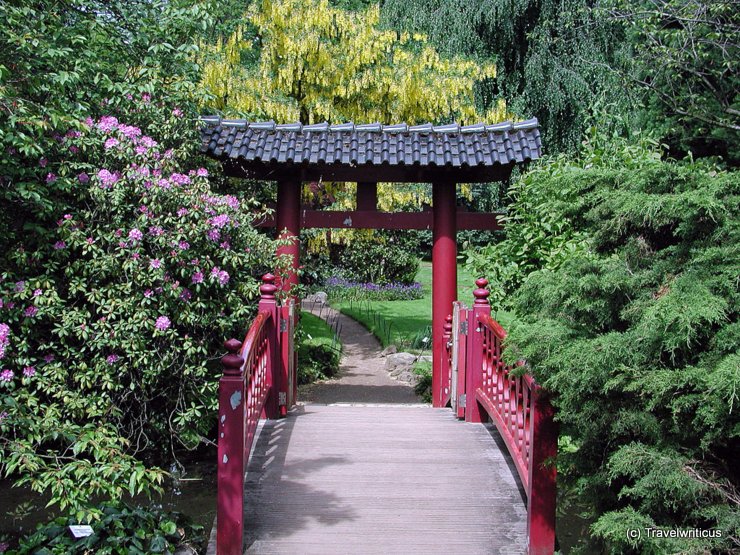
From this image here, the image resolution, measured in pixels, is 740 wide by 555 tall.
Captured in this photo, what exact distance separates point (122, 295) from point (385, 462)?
2191mm

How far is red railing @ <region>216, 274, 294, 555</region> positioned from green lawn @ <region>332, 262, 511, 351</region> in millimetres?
6077

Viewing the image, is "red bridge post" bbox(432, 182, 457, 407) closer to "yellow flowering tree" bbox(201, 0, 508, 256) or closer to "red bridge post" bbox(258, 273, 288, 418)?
"red bridge post" bbox(258, 273, 288, 418)

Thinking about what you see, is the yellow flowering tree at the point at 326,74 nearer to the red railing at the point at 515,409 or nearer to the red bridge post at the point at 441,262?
the red bridge post at the point at 441,262

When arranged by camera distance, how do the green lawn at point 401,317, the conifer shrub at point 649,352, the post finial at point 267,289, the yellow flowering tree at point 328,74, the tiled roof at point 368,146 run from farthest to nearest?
the green lawn at point 401,317 → the yellow flowering tree at point 328,74 → the tiled roof at point 368,146 → the post finial at point 267,289 → the conifer shrub at point 649,352

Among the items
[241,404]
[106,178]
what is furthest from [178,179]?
[241,404]

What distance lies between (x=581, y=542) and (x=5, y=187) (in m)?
4.38

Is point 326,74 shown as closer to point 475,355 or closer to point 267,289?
point 267,289

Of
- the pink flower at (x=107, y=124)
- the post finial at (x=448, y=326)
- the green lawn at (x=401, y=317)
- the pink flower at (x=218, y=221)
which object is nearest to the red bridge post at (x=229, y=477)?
the pink flower at (x=218, y=221)

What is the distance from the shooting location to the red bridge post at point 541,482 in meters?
3.98

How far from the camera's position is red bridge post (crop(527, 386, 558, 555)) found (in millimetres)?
3980

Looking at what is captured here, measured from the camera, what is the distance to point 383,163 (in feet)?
24.6

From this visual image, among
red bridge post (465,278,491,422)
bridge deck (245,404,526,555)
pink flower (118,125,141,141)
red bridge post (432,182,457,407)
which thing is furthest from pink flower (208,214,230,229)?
red bridge post (432,182,457,407)

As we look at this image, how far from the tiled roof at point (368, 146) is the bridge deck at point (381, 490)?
8.46 ft

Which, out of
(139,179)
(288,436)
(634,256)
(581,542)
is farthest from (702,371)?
(139,179)
